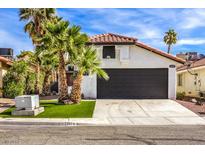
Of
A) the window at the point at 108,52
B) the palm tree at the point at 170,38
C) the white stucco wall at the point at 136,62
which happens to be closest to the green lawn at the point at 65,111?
the white stucco wall at the point at 136,62

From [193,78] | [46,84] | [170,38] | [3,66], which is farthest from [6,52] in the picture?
[170,38]

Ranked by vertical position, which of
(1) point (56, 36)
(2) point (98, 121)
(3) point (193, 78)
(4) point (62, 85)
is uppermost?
(1) point (56, 36)

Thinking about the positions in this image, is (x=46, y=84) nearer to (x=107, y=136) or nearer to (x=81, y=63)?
(x=81, y=63)

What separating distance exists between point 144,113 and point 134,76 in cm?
612

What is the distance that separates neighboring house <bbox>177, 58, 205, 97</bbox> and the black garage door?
3.65 meters

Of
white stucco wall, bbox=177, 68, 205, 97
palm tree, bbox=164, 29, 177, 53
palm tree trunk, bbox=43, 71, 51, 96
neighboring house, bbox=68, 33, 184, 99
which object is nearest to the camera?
neighboring house, bbox=68, 33, 184, 99

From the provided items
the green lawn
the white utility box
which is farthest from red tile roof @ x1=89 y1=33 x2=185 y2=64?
the white utility box

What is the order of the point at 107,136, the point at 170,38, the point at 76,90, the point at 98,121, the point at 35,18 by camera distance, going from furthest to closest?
the point at 170,38
the point at 35,18
the point at 76,90
the point at 98,121
the point at 107,136

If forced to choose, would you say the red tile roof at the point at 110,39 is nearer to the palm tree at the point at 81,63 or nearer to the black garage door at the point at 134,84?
the black garage door at the point at 134,84

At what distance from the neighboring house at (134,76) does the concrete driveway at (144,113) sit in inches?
39.6

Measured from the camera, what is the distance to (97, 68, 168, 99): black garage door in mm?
22484

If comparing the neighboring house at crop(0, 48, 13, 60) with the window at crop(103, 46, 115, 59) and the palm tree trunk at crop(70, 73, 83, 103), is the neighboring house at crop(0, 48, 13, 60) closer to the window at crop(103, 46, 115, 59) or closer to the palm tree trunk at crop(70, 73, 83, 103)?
the window at crop(103, 46, 115, 59)

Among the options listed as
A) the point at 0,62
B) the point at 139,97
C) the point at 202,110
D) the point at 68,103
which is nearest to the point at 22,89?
the point at 0,62

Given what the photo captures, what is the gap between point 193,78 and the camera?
88.1 ft
